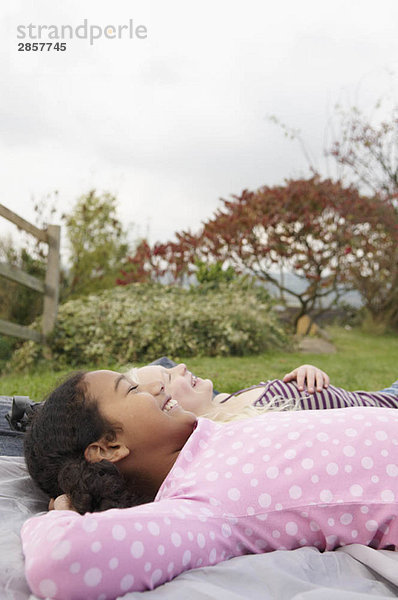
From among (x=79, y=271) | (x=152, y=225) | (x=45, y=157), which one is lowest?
(x=79, y=271)

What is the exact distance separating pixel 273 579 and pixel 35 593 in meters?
0.46

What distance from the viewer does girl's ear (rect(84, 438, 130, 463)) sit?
1.50 meters

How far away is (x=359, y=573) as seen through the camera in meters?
1.25

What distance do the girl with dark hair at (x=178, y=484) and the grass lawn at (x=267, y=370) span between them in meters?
2.10

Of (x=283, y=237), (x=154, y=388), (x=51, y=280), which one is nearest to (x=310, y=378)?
(x=154, y=388)

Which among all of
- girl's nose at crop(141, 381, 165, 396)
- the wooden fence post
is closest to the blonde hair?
girl's nose at crop(141, 381, 165, 396)

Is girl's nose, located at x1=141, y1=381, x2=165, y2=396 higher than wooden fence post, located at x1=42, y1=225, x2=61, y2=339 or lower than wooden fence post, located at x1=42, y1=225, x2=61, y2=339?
lower

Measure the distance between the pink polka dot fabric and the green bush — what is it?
4.94 meters

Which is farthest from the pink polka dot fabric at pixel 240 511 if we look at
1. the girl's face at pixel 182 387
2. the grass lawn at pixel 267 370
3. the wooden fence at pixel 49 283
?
the wooden fence at pixel 49 283

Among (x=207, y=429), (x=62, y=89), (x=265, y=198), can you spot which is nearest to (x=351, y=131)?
Result: (x=265, y=198)

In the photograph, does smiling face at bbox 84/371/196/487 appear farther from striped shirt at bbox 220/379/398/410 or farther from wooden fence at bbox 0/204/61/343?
wooden fence at bbox 0/204/61/343

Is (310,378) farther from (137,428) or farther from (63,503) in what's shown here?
(63,503)

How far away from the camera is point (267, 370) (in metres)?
5.62

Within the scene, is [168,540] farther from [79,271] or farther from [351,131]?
[351,131]
